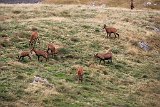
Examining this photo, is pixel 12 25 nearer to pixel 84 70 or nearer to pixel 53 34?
pixel 53 34

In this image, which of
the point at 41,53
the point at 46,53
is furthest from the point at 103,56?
the point at 41,53

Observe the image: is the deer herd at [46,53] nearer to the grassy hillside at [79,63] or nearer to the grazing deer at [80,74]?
the grazing deer at [80,74]

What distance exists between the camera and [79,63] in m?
30.4

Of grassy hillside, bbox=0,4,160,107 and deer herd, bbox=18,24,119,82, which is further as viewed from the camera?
deer herd, bbox=18,24,119,82

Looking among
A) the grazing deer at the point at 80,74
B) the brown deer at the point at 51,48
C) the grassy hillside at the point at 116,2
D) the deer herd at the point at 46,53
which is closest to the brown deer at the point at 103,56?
the deer herd at the point at 46,53

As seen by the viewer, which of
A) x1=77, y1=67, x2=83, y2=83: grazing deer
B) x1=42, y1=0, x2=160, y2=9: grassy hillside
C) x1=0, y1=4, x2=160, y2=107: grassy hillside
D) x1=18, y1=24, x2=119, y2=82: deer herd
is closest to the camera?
Result: x1=0, y1=4, x2=160, y2=107: grassy hillside

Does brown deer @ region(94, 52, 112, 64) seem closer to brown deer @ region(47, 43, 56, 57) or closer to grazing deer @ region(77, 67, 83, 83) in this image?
brown deer @ region(47, 43, 56, 57)

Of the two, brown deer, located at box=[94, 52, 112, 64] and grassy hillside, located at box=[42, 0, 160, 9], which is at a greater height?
brown deer, located at box=[94, 52, 112, 64]

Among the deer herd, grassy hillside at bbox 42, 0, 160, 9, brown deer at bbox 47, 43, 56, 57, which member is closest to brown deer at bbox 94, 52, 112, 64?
the deer herd

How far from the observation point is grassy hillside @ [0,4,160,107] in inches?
943

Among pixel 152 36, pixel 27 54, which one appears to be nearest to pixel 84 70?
pixel 27 54

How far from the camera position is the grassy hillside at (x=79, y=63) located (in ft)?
78.6

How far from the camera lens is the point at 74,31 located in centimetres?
3859

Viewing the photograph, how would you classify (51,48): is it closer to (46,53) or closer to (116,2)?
(46,53)
